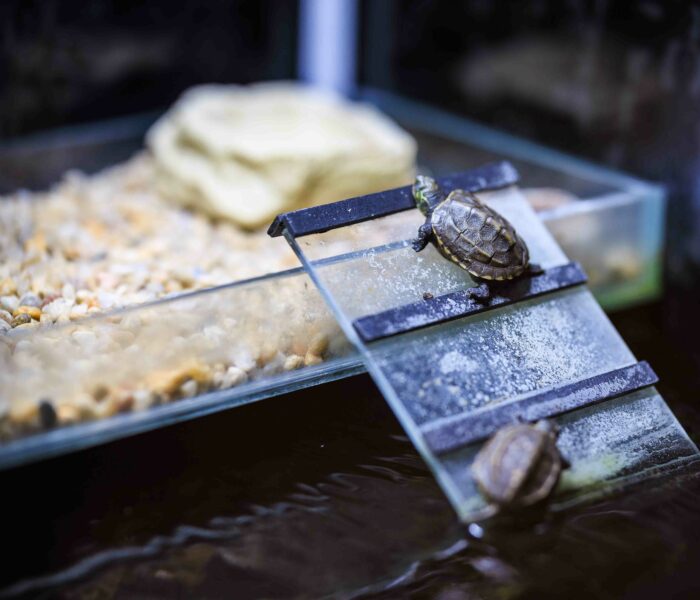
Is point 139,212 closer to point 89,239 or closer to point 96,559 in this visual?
point 89,239

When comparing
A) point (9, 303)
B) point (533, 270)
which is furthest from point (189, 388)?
point (533, 270)

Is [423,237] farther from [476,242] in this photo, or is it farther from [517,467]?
[517,467]

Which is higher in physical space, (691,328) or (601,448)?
(601,448)

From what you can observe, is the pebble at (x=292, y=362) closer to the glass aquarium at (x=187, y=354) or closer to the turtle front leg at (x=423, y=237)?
the glass aquarium at (x=187, y=354)

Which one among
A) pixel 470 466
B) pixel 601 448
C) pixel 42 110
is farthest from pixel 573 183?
pixel 42 110

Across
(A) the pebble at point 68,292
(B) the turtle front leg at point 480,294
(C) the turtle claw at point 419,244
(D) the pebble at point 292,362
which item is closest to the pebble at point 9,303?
(A) the pebble at point 68,292

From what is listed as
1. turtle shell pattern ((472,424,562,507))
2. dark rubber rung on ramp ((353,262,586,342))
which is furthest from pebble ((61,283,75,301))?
turtle shell pattern ((472,424,562,507))
